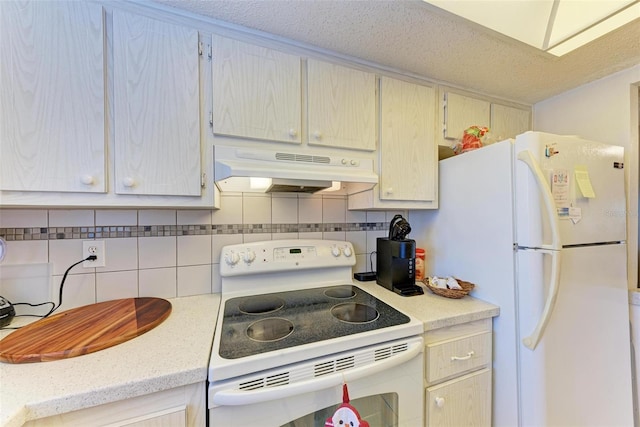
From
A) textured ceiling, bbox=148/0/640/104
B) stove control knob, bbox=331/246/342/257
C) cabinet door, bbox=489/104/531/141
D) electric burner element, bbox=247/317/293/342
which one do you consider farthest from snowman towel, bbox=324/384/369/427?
cabinet door, bbox=489/104/531/141

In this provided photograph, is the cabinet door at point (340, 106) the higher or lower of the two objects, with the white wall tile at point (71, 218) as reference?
higher

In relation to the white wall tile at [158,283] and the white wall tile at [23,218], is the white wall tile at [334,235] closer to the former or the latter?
the white wall tile at [158,283]

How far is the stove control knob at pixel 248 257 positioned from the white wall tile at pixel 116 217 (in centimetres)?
54

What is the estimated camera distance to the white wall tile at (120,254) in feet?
3.67

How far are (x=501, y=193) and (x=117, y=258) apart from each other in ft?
5.98

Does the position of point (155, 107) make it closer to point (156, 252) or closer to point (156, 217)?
point (156, 217)

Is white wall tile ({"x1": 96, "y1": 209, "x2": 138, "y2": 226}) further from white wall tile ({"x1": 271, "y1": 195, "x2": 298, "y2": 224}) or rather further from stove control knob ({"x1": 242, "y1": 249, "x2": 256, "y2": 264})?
white wall tile ({"x1": 271, "y1": 195, "x2": 298, "y2": 224})

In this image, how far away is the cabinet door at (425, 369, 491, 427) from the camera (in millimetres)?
984

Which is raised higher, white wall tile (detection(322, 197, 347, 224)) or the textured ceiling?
the textured ceiling

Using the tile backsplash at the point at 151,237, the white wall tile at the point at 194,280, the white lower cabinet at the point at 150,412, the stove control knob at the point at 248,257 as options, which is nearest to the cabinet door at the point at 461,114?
the tile backsplash at the point at 151,237

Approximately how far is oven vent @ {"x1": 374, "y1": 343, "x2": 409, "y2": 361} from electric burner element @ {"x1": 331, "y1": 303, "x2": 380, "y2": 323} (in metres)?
0.12

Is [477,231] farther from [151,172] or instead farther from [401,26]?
A: [151,172]

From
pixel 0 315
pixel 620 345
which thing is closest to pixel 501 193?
pixel 620 345

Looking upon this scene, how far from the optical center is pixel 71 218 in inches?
42.3
